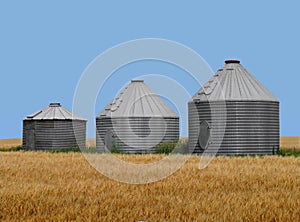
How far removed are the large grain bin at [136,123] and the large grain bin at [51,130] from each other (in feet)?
16.0

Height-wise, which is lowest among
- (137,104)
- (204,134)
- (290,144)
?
(290,144)

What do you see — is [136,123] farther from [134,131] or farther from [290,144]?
[290,144]

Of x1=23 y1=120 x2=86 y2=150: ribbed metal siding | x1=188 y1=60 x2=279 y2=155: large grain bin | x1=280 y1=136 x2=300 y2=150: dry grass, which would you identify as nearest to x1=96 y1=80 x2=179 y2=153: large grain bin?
x1=188 y1=60 x2=279 y2=155: large grain bin

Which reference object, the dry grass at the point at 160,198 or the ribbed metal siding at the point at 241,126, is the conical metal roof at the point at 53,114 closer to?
the ribbed metal siding at the point at 241,126

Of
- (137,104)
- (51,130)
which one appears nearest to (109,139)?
(137,104)

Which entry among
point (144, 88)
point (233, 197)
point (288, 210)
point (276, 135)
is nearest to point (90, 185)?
point (233, 197)

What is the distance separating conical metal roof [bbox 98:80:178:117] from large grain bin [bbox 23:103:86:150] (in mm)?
4842

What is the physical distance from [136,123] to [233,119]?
7767 mm

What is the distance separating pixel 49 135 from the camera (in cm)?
4206

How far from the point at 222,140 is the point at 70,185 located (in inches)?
662

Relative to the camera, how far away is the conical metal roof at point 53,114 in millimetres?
42500

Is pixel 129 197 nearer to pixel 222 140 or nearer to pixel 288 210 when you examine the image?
pixel 288 210

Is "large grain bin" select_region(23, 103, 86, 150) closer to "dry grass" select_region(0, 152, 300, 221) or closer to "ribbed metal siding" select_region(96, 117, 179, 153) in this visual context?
"ribbed metal siding" select_region(96, 117, 179, 153)

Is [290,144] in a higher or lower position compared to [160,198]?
higher
